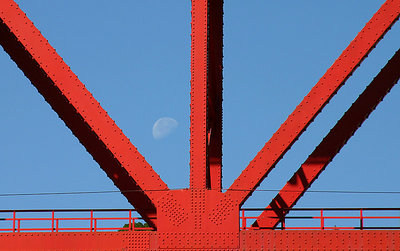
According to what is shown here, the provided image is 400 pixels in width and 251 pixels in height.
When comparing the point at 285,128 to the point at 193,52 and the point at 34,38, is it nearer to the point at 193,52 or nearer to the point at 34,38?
the point at 193,52

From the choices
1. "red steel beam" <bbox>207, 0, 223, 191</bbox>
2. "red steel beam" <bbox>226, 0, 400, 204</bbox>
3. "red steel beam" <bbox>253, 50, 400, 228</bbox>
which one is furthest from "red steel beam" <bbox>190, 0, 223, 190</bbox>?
"red steel beam" <bbox>207, 0, 223, 191</bbox>

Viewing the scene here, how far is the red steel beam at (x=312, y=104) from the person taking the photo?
18.8 m

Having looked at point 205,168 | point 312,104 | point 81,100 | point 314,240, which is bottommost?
point 314,240

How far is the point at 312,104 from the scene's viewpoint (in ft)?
62.2

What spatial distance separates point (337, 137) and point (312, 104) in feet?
12.3

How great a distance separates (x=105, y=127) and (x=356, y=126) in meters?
6.79

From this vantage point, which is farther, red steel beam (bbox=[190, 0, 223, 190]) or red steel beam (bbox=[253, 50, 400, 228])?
red steel beam (bbox=[253, 50, 400, 228])

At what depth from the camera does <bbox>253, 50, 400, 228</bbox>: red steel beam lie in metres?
22.0

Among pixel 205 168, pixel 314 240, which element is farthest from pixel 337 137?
pixel 205 168

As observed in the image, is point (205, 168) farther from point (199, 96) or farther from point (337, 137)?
point (337, 137)

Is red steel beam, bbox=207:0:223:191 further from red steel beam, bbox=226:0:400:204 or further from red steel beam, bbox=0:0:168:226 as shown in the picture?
red steel beam, bbox=226:0:400:204

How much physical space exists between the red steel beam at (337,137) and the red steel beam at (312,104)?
9.58ft

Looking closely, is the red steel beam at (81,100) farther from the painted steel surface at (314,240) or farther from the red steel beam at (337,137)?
the red steel beam at (337,137)

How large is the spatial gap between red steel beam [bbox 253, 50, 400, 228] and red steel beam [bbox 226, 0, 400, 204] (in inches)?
115
